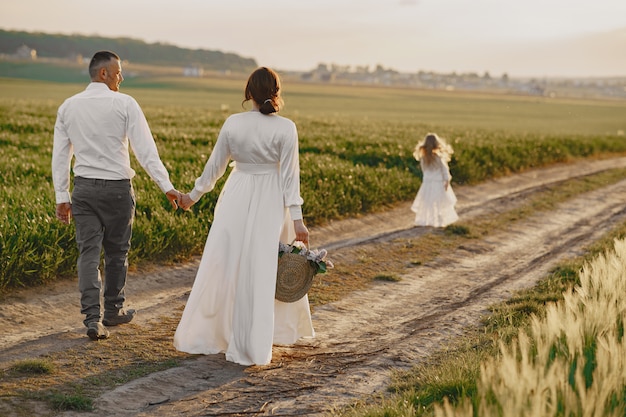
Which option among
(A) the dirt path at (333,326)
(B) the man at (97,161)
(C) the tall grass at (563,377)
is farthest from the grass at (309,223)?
(B) the man at (97,161)

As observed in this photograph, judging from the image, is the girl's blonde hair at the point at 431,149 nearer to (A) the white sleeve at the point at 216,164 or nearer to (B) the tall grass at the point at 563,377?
(B) the tall grass at the point at 563,377

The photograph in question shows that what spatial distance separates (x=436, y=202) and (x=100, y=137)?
28.4ft

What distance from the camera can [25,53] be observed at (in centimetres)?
16250

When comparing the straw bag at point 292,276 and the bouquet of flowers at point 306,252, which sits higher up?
the bouquet of flowers at point 306,252

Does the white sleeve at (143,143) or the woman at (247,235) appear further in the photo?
the white sleeve at (143,143)

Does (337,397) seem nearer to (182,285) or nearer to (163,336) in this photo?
(163,336)

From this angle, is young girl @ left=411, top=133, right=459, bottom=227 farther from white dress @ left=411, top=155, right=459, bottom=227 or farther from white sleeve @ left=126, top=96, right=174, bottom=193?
white sleeve @ left=126, top=96, right=174, bottom=193

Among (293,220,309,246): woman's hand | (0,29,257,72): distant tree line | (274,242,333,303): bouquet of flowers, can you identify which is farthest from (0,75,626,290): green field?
(0,29,257,72): distant tree line

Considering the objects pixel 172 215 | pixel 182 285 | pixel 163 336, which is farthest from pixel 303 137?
pixel 163 336

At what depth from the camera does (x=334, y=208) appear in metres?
15.2

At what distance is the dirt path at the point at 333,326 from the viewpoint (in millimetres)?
6051

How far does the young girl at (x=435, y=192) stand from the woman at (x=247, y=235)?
8110 mm

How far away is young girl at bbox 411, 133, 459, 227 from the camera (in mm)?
14922

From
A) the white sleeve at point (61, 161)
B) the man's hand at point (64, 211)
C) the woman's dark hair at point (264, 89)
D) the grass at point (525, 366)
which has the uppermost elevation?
the woman's dark hair at point (264, 89)
